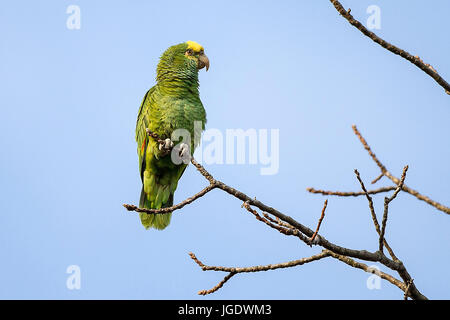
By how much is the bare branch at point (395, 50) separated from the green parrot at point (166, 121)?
152 inches

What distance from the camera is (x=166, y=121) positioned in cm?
667

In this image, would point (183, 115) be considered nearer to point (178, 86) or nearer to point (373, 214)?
point (178, 86)

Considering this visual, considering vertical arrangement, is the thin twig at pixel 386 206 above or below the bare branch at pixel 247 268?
above

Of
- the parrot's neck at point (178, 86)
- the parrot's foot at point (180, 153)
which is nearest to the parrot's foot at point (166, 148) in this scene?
the parrot's foot at point (180, 153)

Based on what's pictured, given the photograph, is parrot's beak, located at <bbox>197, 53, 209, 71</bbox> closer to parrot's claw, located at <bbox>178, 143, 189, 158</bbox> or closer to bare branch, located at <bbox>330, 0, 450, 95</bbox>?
parrot's claw, located at <bbox>178, 143, 189, 158</bbox>

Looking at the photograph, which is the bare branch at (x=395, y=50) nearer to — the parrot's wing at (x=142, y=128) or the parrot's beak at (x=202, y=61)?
the parrot's wing at (x=142, y=128)

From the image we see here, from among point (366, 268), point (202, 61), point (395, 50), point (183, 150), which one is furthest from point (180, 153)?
point (395, 50)

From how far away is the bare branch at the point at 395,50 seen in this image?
2.92 m

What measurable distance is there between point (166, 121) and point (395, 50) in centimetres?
409

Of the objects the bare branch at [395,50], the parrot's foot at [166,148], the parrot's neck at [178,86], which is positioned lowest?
the bare branch at [395,50]

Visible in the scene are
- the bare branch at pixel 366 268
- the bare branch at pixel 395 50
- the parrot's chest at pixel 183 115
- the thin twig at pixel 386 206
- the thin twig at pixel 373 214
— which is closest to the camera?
the bare branch at pixel 395 50
